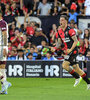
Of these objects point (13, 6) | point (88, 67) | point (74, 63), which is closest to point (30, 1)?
point (13, 6)

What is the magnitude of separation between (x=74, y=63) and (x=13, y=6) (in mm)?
8764

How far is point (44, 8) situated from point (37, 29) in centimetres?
155

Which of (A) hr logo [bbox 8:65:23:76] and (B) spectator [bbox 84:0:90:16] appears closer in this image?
(A) hr logo [bbox 8:65:23:76]

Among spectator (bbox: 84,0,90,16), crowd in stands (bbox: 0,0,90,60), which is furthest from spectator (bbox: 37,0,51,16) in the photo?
spectator (bbox: 84,0,90,16)

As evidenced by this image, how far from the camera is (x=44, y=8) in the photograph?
2095 centimetres

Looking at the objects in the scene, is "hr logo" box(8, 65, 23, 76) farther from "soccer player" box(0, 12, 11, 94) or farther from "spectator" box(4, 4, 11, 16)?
"soccer player" box(0, 12, 11, 94)

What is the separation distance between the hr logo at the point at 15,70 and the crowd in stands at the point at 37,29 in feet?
2.27

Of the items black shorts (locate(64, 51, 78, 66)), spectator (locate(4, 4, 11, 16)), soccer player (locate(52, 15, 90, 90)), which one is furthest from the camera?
spectator (locate(4, 4, 11, 16))

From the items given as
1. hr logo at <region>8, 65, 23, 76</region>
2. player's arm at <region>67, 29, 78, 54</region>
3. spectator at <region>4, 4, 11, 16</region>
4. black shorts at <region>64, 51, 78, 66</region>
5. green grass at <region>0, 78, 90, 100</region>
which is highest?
spectator at <region>4, 4, 11, 16</region>

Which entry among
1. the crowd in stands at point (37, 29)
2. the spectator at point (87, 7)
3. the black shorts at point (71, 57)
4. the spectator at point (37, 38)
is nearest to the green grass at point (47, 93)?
the black shorts at point (71, 57)

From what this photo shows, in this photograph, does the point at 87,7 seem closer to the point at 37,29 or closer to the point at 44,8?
the point at 44,8

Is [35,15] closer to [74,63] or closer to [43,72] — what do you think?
[43,72]

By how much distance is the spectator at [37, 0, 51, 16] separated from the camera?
20.9m

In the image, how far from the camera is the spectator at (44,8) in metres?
20.9
